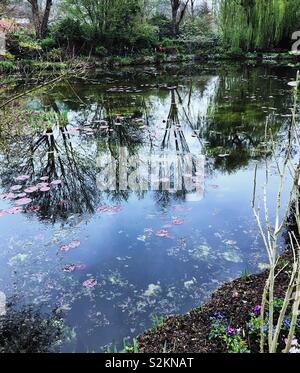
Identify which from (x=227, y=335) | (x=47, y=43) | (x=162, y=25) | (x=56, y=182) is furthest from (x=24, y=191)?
(x=162, y=25)

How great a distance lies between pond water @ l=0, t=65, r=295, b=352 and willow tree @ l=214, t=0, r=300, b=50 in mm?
11241

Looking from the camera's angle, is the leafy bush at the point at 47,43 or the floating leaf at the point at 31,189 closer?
the floating leaf at the point at 31,189

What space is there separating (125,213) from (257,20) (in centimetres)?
1702

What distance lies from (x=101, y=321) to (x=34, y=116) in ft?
20.1

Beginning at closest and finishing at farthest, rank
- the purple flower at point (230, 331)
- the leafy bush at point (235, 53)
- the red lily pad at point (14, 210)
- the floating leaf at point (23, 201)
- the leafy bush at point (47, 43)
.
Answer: the purple flower at point (230, 331) → the red lily pad at point (14, 210) → the floating leaf at point (23, 201) → the leafy bush at point (47, 43) → the leafy bush at point (235, 53)

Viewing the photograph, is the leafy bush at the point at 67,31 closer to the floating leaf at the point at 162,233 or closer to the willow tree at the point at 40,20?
the willow tree at the point at 40,20

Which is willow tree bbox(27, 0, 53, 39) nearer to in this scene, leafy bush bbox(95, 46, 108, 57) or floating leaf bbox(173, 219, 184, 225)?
leafy bush bbox(95, 46, 108, 57)

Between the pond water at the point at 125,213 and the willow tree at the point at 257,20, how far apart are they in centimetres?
1124

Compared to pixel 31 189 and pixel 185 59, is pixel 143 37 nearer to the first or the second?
pixel 185 59

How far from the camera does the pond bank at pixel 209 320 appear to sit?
2193 millimetres

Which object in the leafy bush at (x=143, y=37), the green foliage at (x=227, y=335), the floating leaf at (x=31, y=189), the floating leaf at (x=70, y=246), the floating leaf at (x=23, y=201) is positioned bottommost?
the green foliage at (x=227, y=335)

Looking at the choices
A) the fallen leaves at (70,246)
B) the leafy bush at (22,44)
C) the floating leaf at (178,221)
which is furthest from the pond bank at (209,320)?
the leafy bush at (22,44)

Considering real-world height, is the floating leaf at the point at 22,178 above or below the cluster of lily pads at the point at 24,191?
above

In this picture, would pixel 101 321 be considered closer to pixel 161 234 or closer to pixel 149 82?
pixel 161 234
